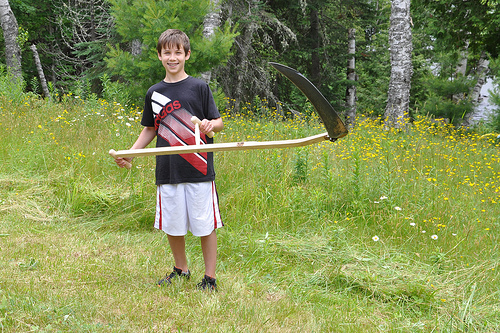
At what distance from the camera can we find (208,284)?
9.39ft

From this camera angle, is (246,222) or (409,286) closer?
(409,286)

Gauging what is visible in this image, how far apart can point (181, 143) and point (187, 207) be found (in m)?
0.43

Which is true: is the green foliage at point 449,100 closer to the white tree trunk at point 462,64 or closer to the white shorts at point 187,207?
the white tree trunk at point 462,64

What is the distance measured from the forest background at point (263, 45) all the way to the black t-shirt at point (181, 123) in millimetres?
3925

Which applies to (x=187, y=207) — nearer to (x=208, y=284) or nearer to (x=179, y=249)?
(x=179, y=249)

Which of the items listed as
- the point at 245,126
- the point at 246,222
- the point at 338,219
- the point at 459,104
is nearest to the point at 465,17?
the point at 459,104

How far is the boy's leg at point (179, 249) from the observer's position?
2943 millimetres

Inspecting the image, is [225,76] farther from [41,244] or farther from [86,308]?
[86,308]

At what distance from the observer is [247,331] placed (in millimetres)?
2383

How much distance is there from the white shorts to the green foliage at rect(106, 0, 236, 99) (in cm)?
419

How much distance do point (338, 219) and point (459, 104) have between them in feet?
28.9

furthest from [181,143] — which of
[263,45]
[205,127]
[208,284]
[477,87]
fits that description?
[477,87]

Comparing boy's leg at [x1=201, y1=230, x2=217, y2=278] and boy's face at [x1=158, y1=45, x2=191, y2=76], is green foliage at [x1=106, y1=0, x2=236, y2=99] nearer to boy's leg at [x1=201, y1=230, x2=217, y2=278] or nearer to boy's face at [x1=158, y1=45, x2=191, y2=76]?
boy's face at [x1=158, y1=45, x2=191, y2=76]

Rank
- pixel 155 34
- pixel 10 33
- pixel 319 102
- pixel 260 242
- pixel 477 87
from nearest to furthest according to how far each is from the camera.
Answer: pixel 319 102 → pixel 260 242 → pixel 155 34 → pixel 10 33 → pixel 477 87
